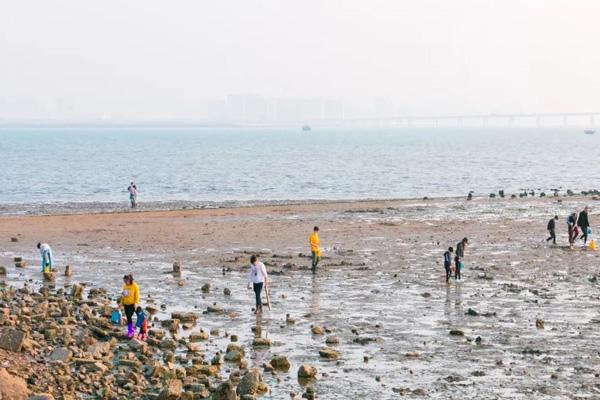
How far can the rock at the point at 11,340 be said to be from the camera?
61.7ft

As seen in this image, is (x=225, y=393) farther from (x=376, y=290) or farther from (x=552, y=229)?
(x=552, y=229)

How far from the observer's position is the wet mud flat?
1966cm

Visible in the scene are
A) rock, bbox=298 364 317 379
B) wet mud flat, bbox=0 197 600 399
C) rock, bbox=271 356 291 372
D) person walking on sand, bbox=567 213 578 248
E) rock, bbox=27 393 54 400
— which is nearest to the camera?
rock, bbox=27 393 54 400

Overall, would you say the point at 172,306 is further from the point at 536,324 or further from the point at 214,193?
the point at 214,193

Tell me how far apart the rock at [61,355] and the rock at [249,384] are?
3658mm

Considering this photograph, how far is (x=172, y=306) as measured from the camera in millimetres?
26797

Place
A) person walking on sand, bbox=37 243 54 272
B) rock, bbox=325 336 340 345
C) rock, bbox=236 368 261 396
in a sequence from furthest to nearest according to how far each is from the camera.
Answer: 1. person walking on sand, bbox=37 243 54 272
2. rock, bbox=325 336 340 345
3. rock, bbox=236 368 261 396

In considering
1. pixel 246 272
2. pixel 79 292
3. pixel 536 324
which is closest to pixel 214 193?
pixel 246 272

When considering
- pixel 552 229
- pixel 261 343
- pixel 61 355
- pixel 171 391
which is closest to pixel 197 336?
pixel 261 343

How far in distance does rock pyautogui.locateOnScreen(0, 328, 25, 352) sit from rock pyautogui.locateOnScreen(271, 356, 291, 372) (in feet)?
16.8

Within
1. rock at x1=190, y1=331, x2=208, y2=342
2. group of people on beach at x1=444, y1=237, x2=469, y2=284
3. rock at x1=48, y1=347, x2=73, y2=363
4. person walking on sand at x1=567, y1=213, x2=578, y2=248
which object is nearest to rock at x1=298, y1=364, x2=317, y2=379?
rock at x1=190, y1=331, x2=208, y2=342

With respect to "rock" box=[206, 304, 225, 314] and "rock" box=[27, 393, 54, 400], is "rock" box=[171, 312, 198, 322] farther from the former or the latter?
"rock" box=[27, 393, 54, 400]

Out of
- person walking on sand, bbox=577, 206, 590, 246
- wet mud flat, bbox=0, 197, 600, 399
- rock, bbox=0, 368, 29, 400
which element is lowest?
wet mud flat, bbox=0, 197, 600, 399

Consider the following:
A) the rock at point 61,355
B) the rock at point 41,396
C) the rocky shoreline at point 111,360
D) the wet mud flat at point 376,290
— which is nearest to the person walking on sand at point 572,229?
the wet mud flat at point 376,290
